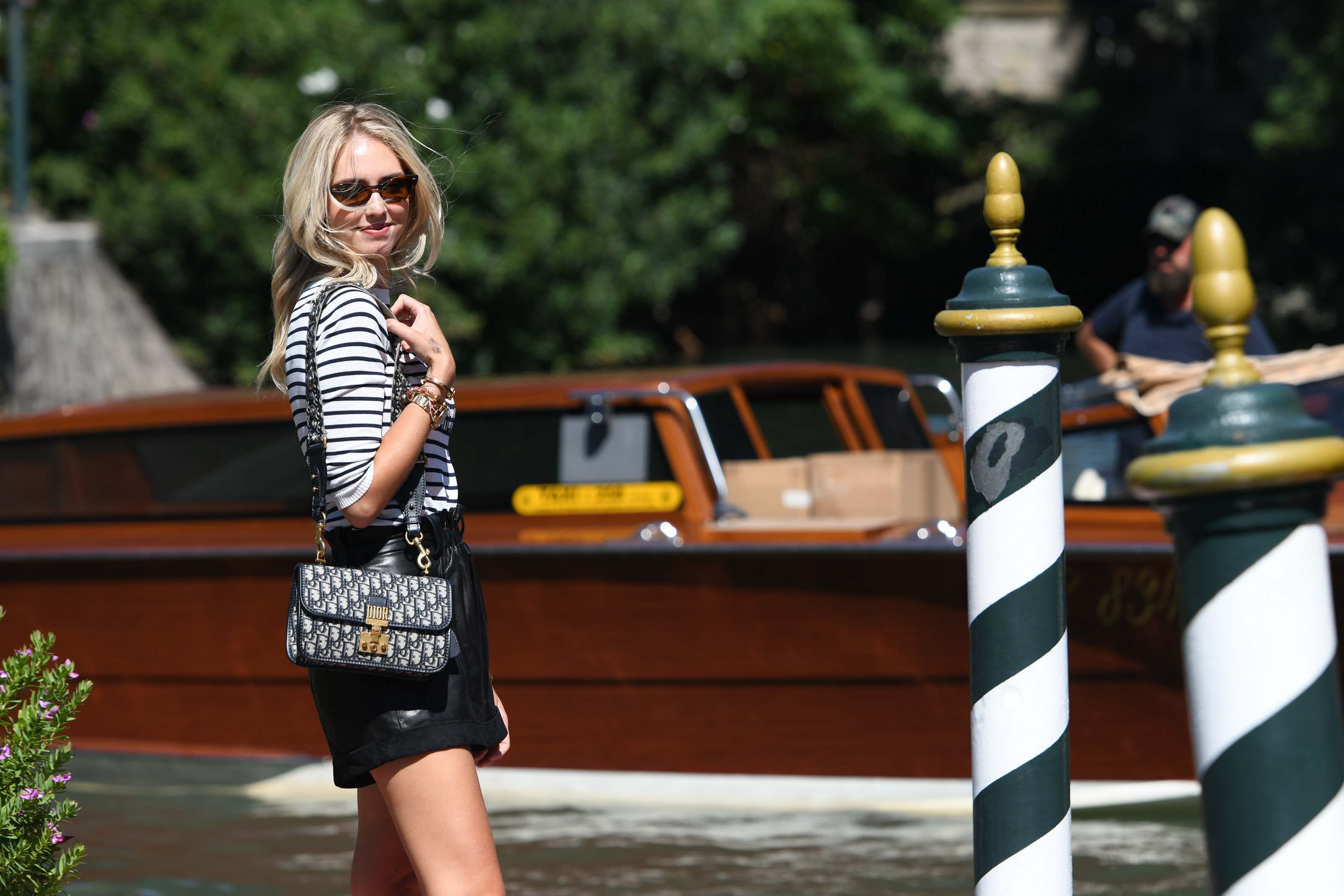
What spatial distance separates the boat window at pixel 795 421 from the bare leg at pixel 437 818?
12.6ft

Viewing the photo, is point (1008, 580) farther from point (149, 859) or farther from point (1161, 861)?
point (149, 859)

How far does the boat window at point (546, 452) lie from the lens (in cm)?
565

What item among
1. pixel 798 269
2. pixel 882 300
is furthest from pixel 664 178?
pixel 882 300

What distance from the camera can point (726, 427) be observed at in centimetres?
595

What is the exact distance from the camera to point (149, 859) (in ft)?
17.2

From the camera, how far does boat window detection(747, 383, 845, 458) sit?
6.48 metres

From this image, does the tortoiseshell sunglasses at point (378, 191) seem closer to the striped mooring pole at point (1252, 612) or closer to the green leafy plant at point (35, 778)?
the green leafy plant at point (35, 778)

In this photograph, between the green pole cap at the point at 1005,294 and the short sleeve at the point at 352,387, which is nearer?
the short sleeve at the point at 352,387

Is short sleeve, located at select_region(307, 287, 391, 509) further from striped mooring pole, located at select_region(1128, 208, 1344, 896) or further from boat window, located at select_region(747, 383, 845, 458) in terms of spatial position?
boat window, located at select_region(747, 383, 845, 458)

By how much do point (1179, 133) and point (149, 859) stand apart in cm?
3169

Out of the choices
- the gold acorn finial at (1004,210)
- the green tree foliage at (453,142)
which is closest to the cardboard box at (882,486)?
the gold acorn finial at (1004,210)

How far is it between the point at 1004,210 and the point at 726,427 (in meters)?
3.11

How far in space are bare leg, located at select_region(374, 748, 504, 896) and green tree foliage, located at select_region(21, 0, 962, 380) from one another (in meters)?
11.6

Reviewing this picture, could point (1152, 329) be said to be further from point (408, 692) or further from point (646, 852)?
point (408, 692)
